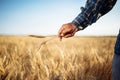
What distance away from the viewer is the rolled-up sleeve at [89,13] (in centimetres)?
95

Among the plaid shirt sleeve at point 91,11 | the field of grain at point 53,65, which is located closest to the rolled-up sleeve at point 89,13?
the plaid shirt sleeve at point 91,11

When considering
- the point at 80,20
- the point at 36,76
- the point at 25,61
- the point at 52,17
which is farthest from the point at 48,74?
the point at 80,20

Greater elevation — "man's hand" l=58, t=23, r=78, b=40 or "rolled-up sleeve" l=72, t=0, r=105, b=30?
"rolled-up sleeve" l=72, t=0, r=105, b=30

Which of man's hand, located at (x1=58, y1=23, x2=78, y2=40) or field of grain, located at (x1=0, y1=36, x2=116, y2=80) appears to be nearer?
man's hand, located at (x1=58, y1=23, x2=78, y2=40)

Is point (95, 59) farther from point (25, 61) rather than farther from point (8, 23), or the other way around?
point (8, 23)

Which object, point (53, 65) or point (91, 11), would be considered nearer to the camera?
point (91, 11)

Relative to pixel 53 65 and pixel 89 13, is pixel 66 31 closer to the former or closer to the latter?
pixel 89 13

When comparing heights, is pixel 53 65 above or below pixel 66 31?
below

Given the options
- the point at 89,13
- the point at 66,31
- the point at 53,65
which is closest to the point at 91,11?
the point at 89,13

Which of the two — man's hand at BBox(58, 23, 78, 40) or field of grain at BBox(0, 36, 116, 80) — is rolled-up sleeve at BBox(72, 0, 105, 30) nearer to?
man's hand at BBox(58, 23, 78, 40)

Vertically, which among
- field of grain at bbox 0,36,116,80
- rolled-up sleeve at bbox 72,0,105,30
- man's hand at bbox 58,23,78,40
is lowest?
field of grain at bbox 0,36,116,80

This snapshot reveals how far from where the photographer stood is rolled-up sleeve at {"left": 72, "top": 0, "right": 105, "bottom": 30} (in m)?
0.95

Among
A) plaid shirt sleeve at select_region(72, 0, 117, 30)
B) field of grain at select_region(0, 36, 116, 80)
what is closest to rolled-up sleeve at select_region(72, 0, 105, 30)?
plaid shirt sleeve at select_region(72, 0, 117, 30)

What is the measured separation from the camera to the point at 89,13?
0.95 m
